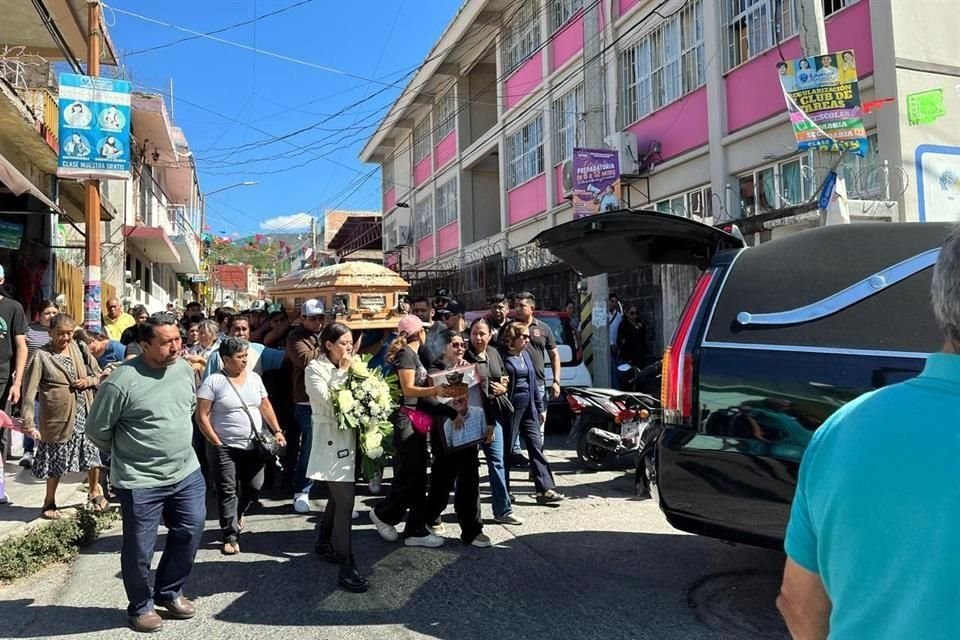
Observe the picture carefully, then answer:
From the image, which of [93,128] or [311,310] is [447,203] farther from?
[311,310]

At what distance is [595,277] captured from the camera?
10859mm

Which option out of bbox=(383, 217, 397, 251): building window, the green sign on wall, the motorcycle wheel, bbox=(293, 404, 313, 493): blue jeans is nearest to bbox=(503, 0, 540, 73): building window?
the green sign on wall

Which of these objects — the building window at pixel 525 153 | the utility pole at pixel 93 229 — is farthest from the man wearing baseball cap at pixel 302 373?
the building window at pixel 525 153

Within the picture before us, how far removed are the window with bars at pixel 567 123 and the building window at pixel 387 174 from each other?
19655mm

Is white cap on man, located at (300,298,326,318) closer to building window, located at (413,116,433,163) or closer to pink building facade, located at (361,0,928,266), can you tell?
pink building facade, located at (361,0,928,266)

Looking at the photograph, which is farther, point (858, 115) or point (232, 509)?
point (858, 115)

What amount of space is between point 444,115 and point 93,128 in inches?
763

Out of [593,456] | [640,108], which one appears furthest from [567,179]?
[593,456]

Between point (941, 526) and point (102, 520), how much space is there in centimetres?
644

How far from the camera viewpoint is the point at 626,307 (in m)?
14.3

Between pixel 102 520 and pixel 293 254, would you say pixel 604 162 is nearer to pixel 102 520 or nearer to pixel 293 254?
pixel 102 520

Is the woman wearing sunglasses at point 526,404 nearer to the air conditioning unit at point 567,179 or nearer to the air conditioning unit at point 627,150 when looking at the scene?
the air conditioning unit at point 567,179

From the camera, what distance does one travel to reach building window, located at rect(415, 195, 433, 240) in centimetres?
3086

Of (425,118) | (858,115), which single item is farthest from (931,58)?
(425,118)
